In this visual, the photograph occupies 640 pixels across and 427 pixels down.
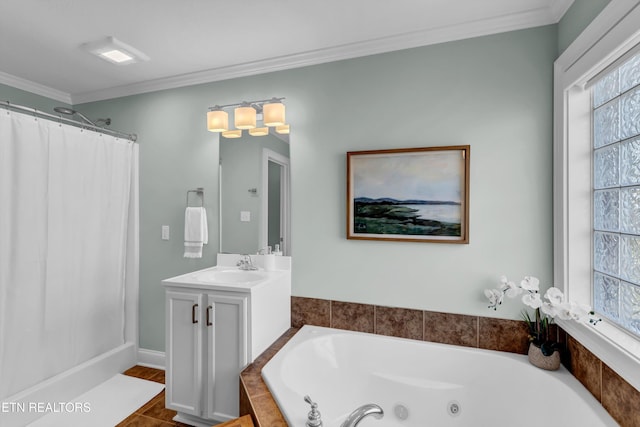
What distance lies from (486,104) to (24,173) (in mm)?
2938

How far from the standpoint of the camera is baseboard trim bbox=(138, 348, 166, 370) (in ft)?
9.07

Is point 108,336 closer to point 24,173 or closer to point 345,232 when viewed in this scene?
point 24,173

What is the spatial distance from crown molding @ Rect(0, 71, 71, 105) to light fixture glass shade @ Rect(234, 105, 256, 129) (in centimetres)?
199

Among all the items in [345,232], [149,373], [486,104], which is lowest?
[149,373]

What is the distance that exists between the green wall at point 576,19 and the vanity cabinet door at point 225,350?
7.17 feet

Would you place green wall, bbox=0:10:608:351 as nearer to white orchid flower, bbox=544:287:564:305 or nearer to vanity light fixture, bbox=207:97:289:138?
vanity light fixture, bbox=207:97:289:138

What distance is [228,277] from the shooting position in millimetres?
2332

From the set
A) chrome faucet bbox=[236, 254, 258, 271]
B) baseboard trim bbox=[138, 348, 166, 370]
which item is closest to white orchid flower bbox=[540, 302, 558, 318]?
chrome faucet bbox=[236, 254, 258, 271]

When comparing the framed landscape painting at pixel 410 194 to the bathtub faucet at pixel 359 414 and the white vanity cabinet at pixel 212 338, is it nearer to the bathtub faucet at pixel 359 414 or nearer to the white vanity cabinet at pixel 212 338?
the white vanity cabinet at pixel 212 338

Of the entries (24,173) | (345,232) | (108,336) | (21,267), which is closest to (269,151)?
(345,232)

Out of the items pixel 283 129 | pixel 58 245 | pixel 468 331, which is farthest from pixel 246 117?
pixel 468 331

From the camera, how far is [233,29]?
195cm

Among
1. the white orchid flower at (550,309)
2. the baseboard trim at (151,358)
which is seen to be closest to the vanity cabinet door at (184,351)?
the baseboard trim at (151,358)

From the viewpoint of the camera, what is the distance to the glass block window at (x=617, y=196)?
132cm
